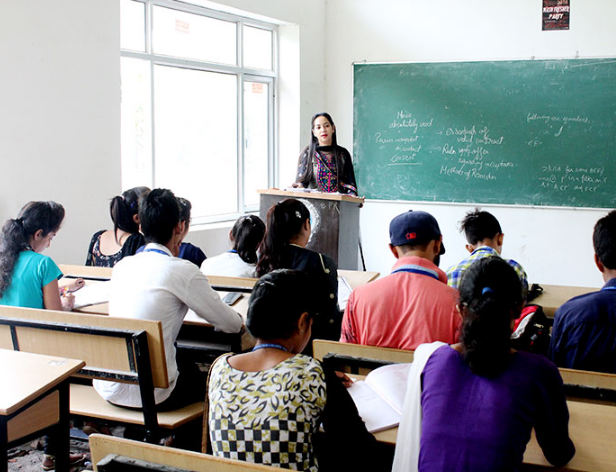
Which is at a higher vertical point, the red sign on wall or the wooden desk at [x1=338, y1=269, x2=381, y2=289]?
the red sign on wall

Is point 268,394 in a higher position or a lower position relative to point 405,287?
lower

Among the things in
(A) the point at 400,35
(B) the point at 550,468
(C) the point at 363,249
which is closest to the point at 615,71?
(A) the point at 400,35

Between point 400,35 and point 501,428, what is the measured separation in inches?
225

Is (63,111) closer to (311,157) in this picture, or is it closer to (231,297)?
(311,157)

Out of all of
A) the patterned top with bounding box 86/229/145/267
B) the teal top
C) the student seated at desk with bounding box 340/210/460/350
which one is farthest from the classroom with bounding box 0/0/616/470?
the student seated at desk with bounding box 340/210/460/350

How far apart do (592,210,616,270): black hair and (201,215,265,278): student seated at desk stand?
1.53m

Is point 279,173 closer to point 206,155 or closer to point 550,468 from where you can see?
point 206,155

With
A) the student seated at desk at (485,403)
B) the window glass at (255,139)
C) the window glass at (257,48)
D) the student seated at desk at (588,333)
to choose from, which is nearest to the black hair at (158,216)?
the student seated at desk at (485,403)

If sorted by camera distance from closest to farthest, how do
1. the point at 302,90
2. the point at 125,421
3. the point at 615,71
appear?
the point at 125,421, the point at 615,71, the point at 302,90

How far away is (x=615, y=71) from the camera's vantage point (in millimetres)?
5801

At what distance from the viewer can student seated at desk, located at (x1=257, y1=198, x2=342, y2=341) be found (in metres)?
2.77

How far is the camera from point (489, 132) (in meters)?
6.24

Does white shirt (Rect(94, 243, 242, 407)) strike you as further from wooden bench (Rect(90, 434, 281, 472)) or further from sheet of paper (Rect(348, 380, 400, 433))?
wooden bench (Rect(90, 434, 281, 472))

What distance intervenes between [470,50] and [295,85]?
1.78m
